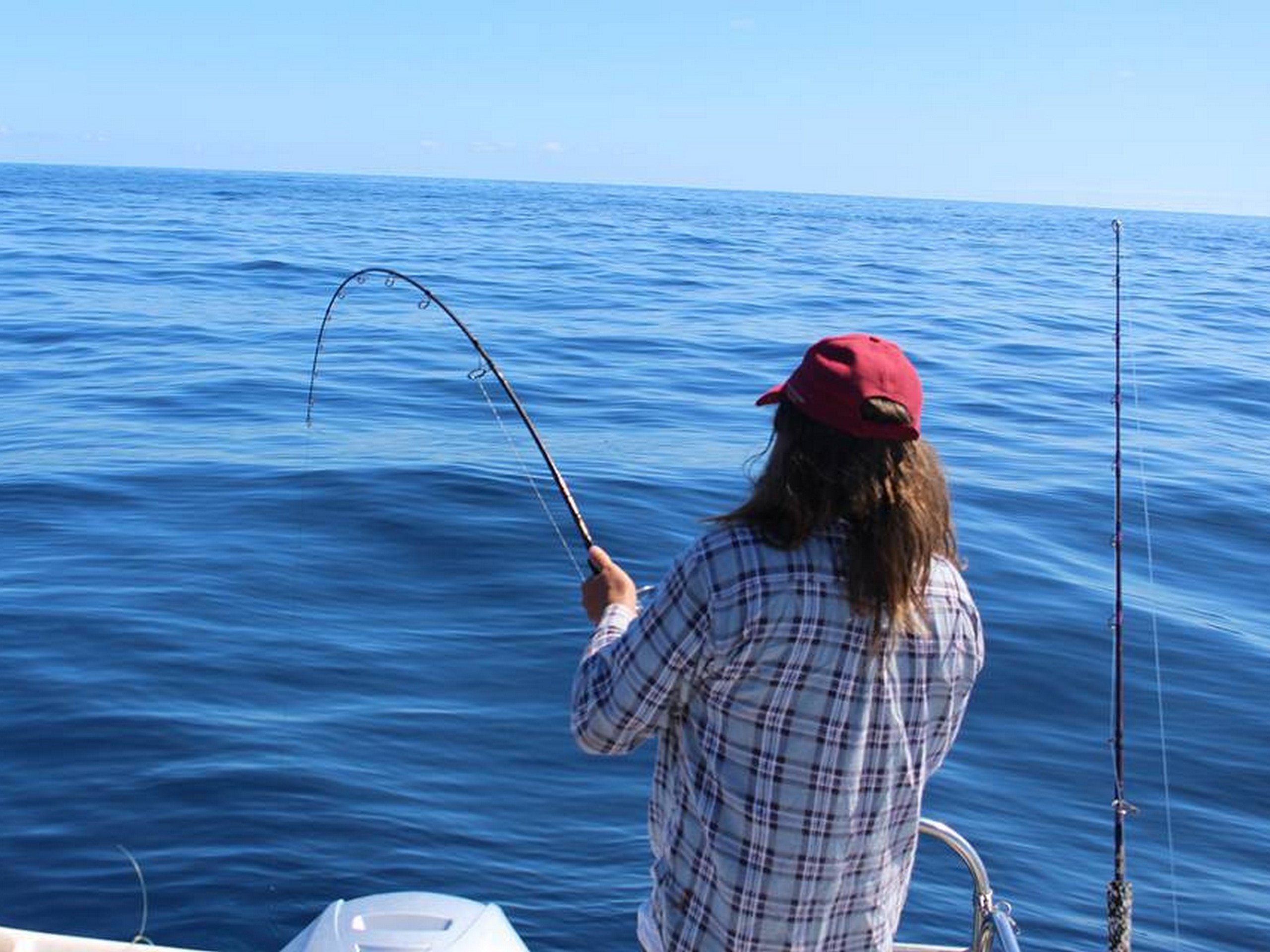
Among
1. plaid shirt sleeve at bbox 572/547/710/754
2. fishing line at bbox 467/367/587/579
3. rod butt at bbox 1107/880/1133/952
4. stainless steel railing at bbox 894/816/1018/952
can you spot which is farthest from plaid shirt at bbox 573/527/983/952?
fishing line at bbox 467/367/587/579

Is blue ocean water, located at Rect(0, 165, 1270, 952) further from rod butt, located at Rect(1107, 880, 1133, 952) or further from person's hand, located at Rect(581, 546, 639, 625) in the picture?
person's hand, located at Rect(581, 546, 639, 625)

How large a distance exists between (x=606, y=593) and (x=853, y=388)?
1.91ft

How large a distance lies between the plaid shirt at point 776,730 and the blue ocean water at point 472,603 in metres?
2.43

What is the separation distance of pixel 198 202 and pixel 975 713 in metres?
40.2

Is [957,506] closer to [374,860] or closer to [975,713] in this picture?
[975,713]

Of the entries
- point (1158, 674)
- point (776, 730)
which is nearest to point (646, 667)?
point (776, 730)

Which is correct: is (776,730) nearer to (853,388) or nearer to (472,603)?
(853,388)

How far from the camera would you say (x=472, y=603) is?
6.57m

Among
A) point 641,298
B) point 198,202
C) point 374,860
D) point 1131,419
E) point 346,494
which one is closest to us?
point 374,860

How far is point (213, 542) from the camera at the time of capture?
7246mm

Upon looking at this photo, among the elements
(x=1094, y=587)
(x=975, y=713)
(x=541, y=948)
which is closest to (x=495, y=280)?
(x=1094, y=587)

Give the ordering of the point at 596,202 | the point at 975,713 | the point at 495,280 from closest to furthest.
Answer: the point at 975,713
the point at 495,280
the point at 596,202

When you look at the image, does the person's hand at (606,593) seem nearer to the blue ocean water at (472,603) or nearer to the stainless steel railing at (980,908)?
the stainless steel railing at (980,908)

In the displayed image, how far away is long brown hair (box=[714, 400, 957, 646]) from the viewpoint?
1.72m
